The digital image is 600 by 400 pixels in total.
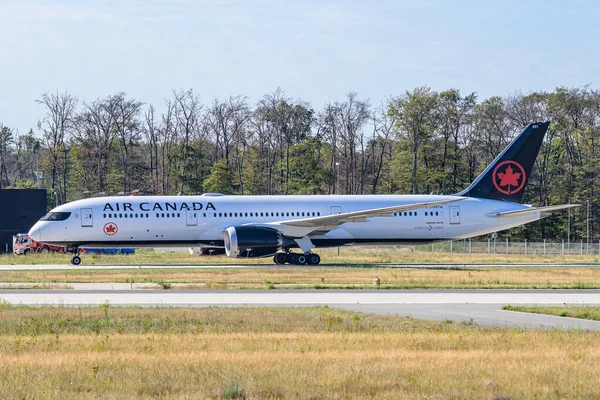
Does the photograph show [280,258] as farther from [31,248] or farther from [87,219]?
[31,248]

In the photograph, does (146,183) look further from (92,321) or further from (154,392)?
(154,392)

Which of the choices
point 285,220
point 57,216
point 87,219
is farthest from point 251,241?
point 57,216

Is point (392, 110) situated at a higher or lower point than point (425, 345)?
higher

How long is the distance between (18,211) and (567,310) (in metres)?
51.9

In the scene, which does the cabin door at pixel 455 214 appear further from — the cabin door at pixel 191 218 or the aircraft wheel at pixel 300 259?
the cabin door at pixel 191 218

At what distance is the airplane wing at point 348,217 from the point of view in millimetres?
44875

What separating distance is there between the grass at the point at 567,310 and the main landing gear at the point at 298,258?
22310mm

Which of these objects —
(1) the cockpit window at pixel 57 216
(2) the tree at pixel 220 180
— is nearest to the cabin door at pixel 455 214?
→ (1) the cockpit window at pixel 57 216

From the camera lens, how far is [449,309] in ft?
79.4

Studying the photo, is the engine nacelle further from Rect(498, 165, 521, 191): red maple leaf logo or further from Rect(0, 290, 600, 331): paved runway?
Rect(0, 290, 600, 331): paved runway

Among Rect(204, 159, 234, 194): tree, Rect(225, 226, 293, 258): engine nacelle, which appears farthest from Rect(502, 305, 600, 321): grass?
Rect(204, 159, 234, 194): tree

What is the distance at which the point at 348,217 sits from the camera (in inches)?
1785

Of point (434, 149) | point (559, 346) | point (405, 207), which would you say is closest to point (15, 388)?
point (559, 346)

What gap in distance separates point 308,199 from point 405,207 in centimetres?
590
